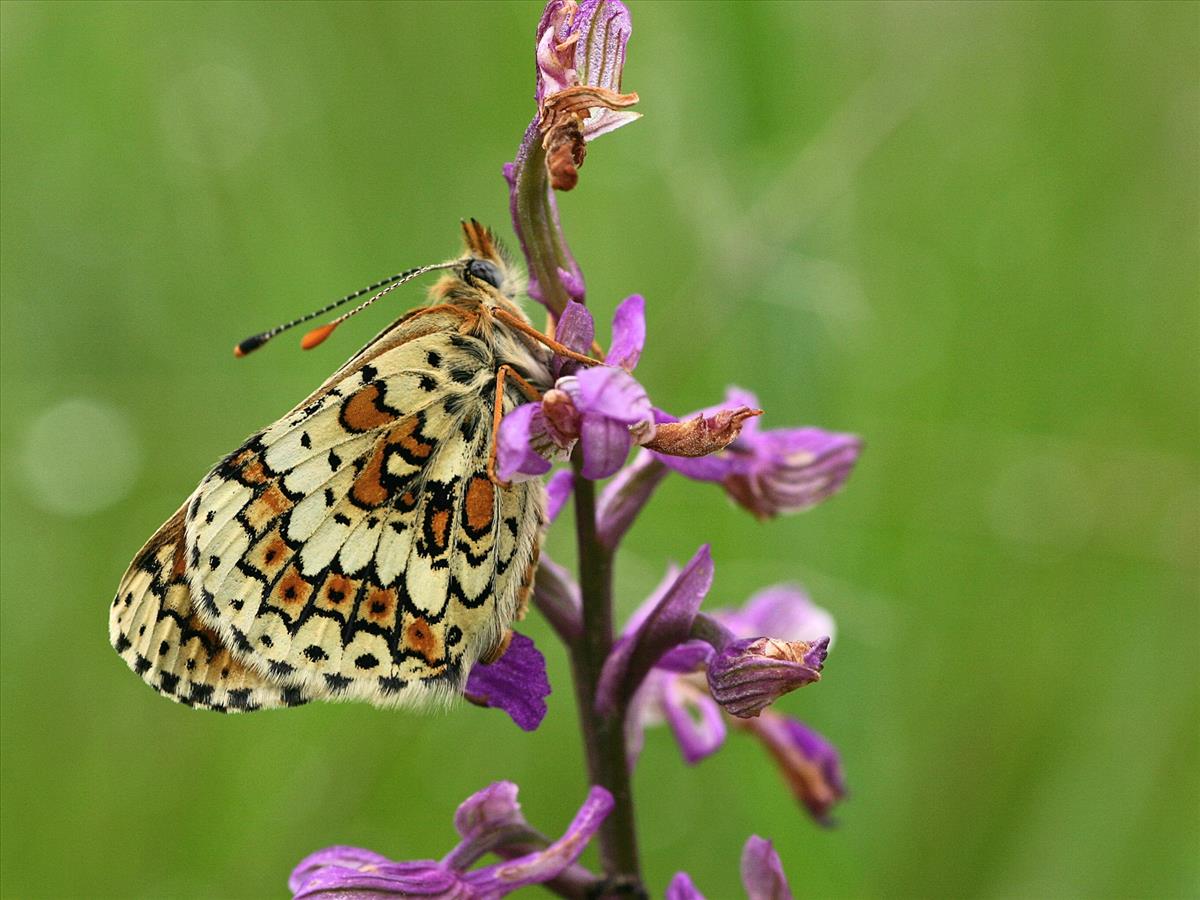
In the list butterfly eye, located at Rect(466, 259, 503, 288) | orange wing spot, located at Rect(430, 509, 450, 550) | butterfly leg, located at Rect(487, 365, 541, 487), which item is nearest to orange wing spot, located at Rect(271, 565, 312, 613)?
orange wing spot, located at Rect(430, 509, 450, 550)

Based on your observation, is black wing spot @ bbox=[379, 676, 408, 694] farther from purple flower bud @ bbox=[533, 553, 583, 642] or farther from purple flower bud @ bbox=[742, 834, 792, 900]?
purple flower bud @ bbox=[742, 834, 792, 900]

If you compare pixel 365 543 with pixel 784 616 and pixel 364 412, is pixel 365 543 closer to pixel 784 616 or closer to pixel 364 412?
pixel 364 412

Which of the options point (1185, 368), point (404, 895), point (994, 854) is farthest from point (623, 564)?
point (1185, 368)

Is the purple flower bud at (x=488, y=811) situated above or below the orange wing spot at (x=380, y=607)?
below

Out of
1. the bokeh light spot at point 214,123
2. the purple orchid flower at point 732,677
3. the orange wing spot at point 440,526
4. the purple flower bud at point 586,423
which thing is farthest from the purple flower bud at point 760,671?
the bokeh light spot at point 214,123

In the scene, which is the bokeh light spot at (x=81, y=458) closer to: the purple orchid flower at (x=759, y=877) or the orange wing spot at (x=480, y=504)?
the orange wing spot at (x=480, y=504)

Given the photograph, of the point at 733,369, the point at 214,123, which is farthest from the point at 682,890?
the point at 214,123
